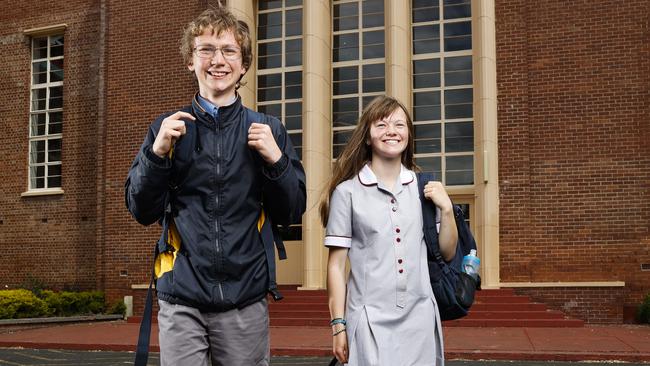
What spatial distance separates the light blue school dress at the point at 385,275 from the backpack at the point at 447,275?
0.12 ft

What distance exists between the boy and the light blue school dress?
21.5 inches

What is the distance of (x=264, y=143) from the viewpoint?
2805mm

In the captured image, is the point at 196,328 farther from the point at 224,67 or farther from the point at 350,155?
the point at 350,155

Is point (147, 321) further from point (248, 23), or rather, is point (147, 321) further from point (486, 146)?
point (248, 23)

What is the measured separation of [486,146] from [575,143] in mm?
1663

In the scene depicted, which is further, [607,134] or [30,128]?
[30,128]

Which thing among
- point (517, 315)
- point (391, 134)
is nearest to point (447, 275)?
point (391, 134)

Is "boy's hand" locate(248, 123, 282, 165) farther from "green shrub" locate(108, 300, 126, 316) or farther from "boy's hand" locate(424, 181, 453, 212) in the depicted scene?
"green shrub" locate(108, 300, 126, 316)

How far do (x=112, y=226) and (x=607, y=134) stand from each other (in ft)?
34.7

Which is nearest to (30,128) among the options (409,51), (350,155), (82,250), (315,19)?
(82,250)

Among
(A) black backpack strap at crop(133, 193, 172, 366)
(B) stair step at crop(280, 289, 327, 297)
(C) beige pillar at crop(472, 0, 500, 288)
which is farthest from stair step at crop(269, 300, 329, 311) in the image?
(A) black backpack strap at crop(133, 193, 172, 366)

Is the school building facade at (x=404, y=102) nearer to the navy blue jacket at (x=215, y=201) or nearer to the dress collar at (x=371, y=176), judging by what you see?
the dress collar at (x=371, y=176)

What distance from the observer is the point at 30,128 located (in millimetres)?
19797

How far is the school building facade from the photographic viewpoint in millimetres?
15102
